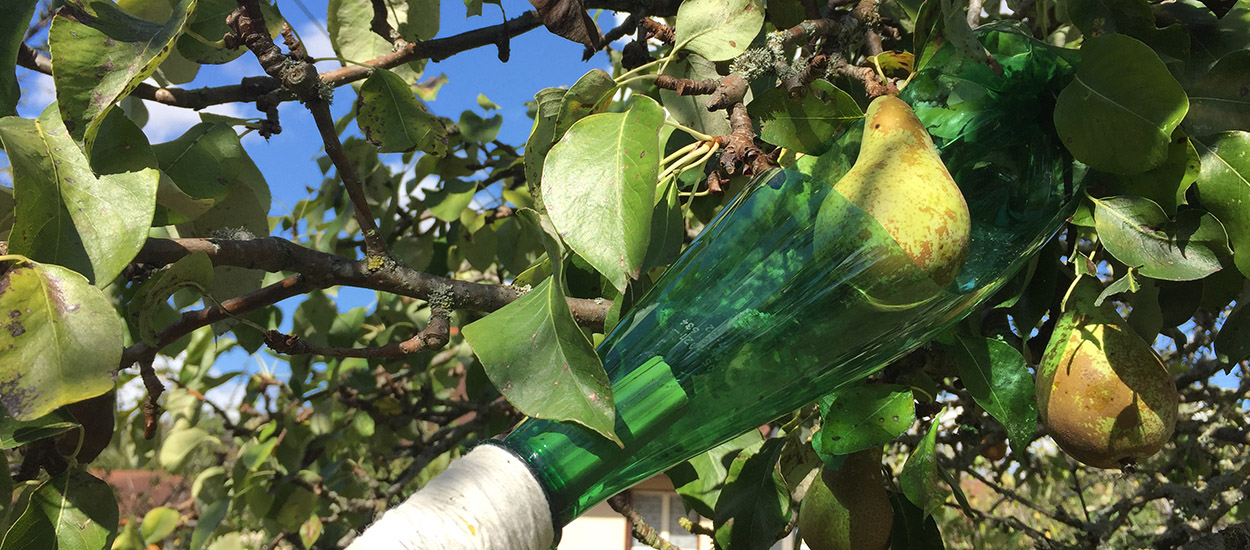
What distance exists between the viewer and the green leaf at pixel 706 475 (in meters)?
1.05

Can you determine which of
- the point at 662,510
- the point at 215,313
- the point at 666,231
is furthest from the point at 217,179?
the point at 662,510

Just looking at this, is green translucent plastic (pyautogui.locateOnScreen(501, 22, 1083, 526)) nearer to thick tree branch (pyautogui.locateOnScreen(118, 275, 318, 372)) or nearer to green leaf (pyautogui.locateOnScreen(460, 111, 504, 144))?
thick tree branch (pyautogui.locateOnScreen(118, 275, 318, 372))

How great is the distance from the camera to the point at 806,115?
2.18 ft

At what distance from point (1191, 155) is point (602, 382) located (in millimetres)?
478

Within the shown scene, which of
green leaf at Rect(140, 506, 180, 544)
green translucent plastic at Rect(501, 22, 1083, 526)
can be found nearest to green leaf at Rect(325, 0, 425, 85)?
green translucent plastic at Rect(501, 22, 1083, 526)

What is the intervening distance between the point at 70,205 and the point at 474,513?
1.18 feet

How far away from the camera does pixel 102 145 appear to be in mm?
662

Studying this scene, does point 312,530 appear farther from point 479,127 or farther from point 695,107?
point 695,107

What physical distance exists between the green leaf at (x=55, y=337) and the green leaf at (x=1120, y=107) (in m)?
0.66

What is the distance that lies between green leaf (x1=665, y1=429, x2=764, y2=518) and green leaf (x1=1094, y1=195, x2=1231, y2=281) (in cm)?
48

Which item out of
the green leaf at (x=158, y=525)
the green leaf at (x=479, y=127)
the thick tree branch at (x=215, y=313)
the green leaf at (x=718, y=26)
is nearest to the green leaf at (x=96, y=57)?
the thick tree branch at (x=215, y=313)

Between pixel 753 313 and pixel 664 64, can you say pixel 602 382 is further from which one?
pixel 664 64

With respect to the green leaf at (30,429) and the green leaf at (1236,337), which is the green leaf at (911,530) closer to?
the green leaf at (1236,337)

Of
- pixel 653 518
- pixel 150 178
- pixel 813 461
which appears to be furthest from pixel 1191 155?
pixel 653 518
